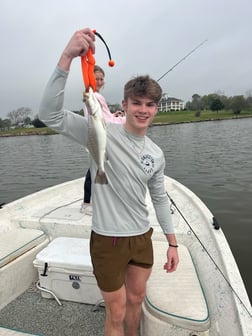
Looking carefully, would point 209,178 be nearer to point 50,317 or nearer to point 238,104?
point 50,317

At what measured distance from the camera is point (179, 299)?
2.43m

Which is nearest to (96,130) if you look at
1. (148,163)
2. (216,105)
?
(148,163)

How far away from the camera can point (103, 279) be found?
6.33 feet

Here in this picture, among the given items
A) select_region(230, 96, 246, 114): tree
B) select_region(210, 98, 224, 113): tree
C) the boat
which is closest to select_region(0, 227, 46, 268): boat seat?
the boat

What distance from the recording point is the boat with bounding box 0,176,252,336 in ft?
7.56

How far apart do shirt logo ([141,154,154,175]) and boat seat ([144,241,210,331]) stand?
1156mm

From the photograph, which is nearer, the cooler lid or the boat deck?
the boat deck

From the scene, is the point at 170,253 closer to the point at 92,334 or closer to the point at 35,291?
the point at 92,334

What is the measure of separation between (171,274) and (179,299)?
14.0 inches

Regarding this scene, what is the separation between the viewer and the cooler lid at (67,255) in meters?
3.13

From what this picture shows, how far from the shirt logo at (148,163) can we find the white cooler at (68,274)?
1.53 m

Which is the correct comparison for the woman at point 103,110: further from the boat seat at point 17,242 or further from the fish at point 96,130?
the fish at point 96,130

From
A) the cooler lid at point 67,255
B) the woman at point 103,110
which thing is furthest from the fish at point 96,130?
the cooler lid at point 67,255

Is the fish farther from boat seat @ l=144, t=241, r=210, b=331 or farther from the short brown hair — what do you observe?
boat seat @ l=144, t=241, r=210, b=331
